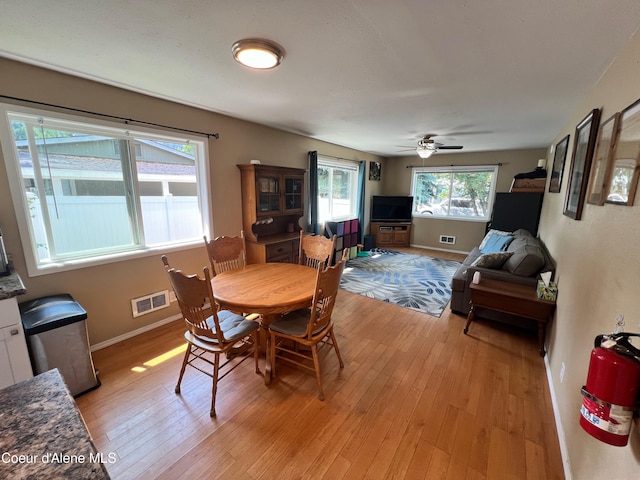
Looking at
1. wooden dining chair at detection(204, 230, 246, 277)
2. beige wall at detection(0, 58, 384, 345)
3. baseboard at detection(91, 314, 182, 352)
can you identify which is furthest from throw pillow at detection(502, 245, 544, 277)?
baseboard at detection(91, 314, 182, 352)

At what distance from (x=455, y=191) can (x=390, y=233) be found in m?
1.81

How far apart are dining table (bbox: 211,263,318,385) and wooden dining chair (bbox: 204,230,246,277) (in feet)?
→ 1.07

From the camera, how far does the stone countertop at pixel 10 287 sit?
1499 millimetres

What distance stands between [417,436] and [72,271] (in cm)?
294

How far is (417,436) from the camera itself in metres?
1.67

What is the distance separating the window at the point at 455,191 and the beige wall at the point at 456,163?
134mm

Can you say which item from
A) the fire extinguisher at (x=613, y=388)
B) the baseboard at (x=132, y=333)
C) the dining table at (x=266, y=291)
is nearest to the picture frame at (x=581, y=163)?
the fire extinguisher at (x=613, y=388)

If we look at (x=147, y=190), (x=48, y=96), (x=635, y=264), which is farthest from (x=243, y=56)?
(x=635, y=264)

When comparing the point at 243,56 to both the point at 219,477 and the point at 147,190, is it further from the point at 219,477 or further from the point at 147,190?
the point at 219,477

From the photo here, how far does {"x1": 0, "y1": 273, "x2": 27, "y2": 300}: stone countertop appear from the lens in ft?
4.92

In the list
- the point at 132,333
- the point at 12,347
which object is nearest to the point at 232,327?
the point at 12,347

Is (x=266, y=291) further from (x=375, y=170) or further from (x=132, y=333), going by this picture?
(x=375, y=170)

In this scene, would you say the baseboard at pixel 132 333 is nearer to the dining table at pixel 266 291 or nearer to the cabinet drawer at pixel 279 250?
the dining table at pixel 266 291

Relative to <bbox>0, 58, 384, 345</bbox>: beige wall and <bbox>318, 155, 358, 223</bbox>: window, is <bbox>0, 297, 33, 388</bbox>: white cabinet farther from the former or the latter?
<bbox>318, 155, 358, 223</bbox>: window
